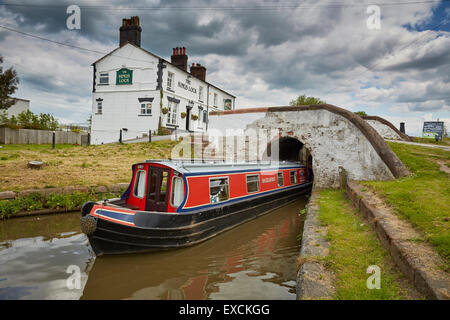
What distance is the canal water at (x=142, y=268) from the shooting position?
4.38 metres

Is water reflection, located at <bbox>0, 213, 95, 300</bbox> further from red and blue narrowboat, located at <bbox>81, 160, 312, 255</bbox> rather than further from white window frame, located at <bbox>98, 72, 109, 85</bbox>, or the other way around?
white window frame, located at <bbox>98, 72, 109, 85</bbox>

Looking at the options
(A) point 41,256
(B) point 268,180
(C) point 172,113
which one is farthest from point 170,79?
(A) point 41,256

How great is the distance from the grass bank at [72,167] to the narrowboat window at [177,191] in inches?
189

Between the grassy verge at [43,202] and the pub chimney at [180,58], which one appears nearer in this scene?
the grassy verge at [43,202]

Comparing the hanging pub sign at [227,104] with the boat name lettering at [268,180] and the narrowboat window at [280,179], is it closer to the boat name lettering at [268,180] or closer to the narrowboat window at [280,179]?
the narrowboat window at [280,179]

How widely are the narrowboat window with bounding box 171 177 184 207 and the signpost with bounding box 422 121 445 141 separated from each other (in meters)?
19.6

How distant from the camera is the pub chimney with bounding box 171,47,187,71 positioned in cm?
2297

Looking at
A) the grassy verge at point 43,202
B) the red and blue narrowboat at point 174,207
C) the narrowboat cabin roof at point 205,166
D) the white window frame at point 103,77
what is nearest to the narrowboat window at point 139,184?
the red and blue narrowboat at point 174,207

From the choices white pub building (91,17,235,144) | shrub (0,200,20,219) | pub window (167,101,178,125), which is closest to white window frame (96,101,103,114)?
white pub building (91,17,235,144)

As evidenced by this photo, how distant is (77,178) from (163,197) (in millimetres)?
4756

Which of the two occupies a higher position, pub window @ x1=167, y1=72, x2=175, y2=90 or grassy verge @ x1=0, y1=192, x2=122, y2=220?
pub window @ x1=167, y1=72, x2=175, y2=90

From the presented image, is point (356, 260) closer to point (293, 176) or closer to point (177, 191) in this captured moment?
point (177, 191)

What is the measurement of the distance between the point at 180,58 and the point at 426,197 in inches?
830
